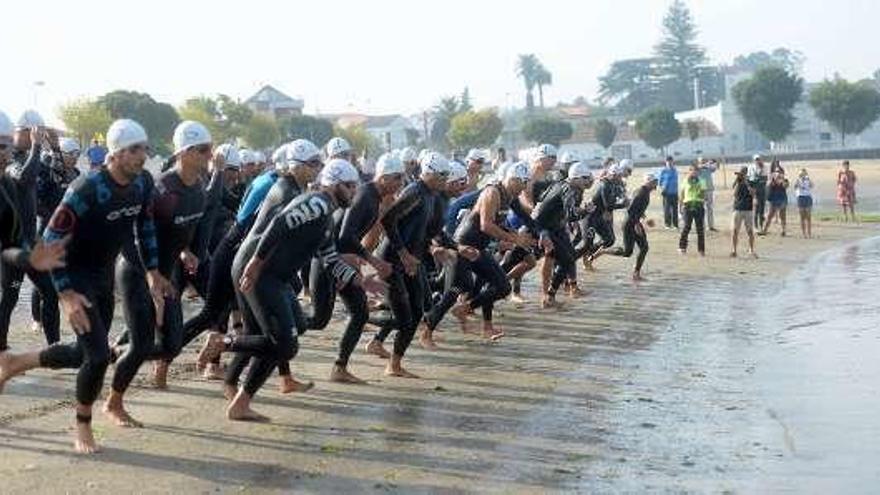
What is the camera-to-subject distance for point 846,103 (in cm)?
9744

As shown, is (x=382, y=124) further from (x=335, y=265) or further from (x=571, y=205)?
(x=335, y=265)

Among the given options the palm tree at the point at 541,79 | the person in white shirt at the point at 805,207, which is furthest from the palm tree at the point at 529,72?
the person in white shirt at the point at 805,207

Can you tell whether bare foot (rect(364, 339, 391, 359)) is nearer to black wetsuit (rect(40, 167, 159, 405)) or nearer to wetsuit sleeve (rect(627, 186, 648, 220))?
black wetsuit (rect(40, 167, 159, 405))

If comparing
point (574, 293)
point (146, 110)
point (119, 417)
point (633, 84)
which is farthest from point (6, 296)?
point (633, 84)

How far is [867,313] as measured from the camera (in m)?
16.0

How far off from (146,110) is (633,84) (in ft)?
336

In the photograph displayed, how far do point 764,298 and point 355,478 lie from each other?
39.3 ft

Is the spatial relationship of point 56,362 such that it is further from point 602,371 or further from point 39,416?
point 602,371

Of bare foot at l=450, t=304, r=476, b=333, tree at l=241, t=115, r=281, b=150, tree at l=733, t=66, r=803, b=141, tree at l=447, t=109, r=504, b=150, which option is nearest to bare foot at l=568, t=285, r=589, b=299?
bare foot at l=450, t=304, r=476, b=333

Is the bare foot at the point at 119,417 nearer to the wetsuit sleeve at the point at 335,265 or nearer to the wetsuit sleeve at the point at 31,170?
the wetsuit sleeve at the point at 335,265

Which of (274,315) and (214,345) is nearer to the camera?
(274,315)

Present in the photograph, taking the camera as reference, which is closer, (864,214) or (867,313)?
(867,313)

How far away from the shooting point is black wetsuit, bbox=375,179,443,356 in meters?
10.7

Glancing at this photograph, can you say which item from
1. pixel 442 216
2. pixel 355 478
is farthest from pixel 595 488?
pixel 442 216
